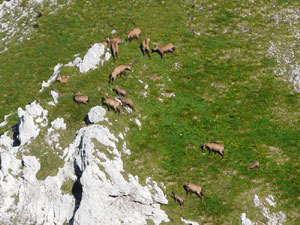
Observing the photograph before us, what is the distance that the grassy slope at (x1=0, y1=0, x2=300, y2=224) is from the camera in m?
29.0

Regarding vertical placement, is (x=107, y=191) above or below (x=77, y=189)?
above

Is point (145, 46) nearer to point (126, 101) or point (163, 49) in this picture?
point (163, 49)

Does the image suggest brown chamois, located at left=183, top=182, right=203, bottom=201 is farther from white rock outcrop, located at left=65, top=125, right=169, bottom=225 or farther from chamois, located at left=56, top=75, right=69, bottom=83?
chamois, located at left=56, top=75, right=69, bottom=83

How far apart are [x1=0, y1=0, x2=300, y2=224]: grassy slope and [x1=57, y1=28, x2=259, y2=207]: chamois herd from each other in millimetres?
651

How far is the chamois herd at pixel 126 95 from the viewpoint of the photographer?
28.2 metres

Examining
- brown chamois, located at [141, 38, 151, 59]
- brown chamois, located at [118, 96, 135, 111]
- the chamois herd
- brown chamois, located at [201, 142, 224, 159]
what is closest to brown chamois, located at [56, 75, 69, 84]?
the chamois herd

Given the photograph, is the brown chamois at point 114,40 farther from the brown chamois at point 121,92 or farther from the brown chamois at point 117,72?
the brown chamois at point 121,92

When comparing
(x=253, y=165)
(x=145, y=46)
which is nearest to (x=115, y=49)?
(x=145, y=46)

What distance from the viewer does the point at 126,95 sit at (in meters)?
33.0

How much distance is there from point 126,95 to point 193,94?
7.01m

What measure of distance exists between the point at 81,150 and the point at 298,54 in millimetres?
25817

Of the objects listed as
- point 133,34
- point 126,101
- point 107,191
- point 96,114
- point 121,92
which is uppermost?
point 133,34

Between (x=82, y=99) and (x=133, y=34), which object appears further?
(x=133, y=34)

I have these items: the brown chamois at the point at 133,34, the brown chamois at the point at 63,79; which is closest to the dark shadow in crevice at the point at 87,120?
the brown chamois at the point at 63,79
